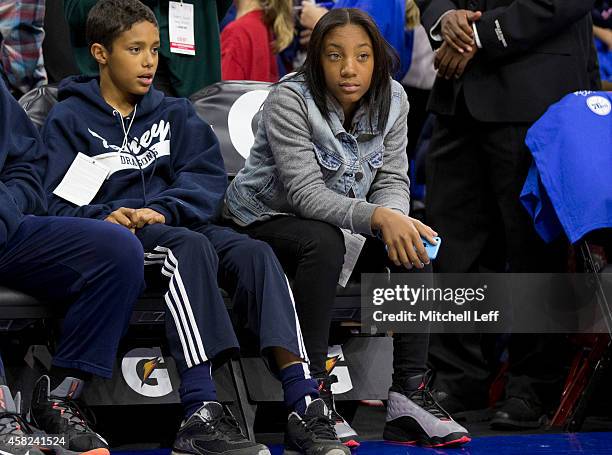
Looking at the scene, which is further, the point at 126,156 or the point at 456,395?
the point at 456,395

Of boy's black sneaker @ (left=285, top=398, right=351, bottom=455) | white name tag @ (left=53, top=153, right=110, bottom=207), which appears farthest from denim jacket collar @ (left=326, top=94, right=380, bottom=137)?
boy's black sneaker @ (left=285, top=398, right=351, bottom=455)

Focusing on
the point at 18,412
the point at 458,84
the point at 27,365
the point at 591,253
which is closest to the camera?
the point at 18,412

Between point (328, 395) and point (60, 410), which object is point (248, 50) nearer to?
point (328, 395)

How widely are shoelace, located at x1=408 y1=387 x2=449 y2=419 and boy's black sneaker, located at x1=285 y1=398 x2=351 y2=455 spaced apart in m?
0.38

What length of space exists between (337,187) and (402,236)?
0.33m

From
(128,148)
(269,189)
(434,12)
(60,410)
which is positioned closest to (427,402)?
(269,189)

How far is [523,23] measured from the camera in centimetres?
375

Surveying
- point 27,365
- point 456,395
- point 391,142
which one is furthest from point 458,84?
point 27,365

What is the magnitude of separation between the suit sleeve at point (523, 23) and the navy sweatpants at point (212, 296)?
125 centimetres

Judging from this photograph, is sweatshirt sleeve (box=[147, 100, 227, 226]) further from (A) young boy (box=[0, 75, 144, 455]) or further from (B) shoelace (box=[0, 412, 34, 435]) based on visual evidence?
(B) shoelace (box=[0, 412, 34, 435])

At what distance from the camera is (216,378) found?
3.24 metres

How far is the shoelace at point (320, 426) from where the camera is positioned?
2.81m

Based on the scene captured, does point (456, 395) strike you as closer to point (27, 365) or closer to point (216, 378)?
point (216, 378)

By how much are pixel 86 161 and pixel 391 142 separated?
0.92 m
